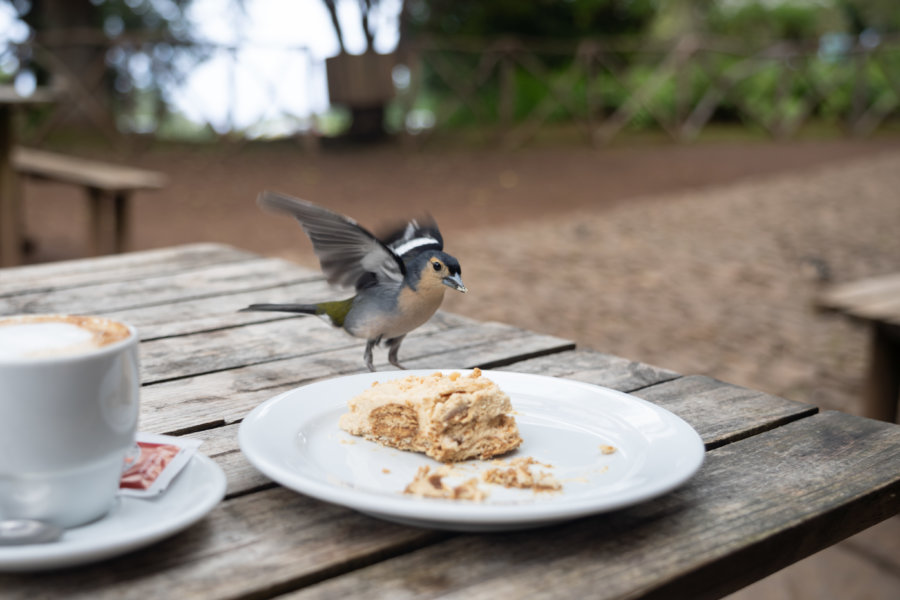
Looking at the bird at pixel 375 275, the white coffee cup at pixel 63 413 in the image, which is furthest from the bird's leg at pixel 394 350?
the white coffee cup at pixel 63 413

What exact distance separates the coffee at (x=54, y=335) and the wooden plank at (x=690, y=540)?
0.28 m

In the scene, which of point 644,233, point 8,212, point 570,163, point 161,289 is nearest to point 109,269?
point 161,289

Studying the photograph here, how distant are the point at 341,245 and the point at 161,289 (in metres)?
0.75

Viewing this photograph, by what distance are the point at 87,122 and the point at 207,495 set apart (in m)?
14.7

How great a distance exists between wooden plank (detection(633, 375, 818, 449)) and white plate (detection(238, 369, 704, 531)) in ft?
0.53

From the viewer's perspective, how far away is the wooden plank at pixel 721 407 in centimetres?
127

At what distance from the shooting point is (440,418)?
1.07 m

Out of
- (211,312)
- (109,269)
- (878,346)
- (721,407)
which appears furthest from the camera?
(878,346)

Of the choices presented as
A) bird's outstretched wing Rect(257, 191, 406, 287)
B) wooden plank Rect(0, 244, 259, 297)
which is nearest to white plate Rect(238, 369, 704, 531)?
bird's outstretched wing Rect(257, 191, 406, 287)

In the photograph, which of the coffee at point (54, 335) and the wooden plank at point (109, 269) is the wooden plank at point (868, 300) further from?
the coffee at point (54, 335)

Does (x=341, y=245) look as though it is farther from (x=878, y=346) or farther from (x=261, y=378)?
(x=878, y=346)

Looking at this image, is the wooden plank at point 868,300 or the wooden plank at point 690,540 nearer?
the wooden plank at point 690,540

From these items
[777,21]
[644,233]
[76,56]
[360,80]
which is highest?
[777,21]

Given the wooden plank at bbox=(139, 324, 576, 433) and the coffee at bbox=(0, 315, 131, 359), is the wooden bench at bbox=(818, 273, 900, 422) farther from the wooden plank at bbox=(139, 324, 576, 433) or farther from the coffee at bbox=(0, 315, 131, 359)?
the coffee at bbox=(0, 315, 131, 359)
